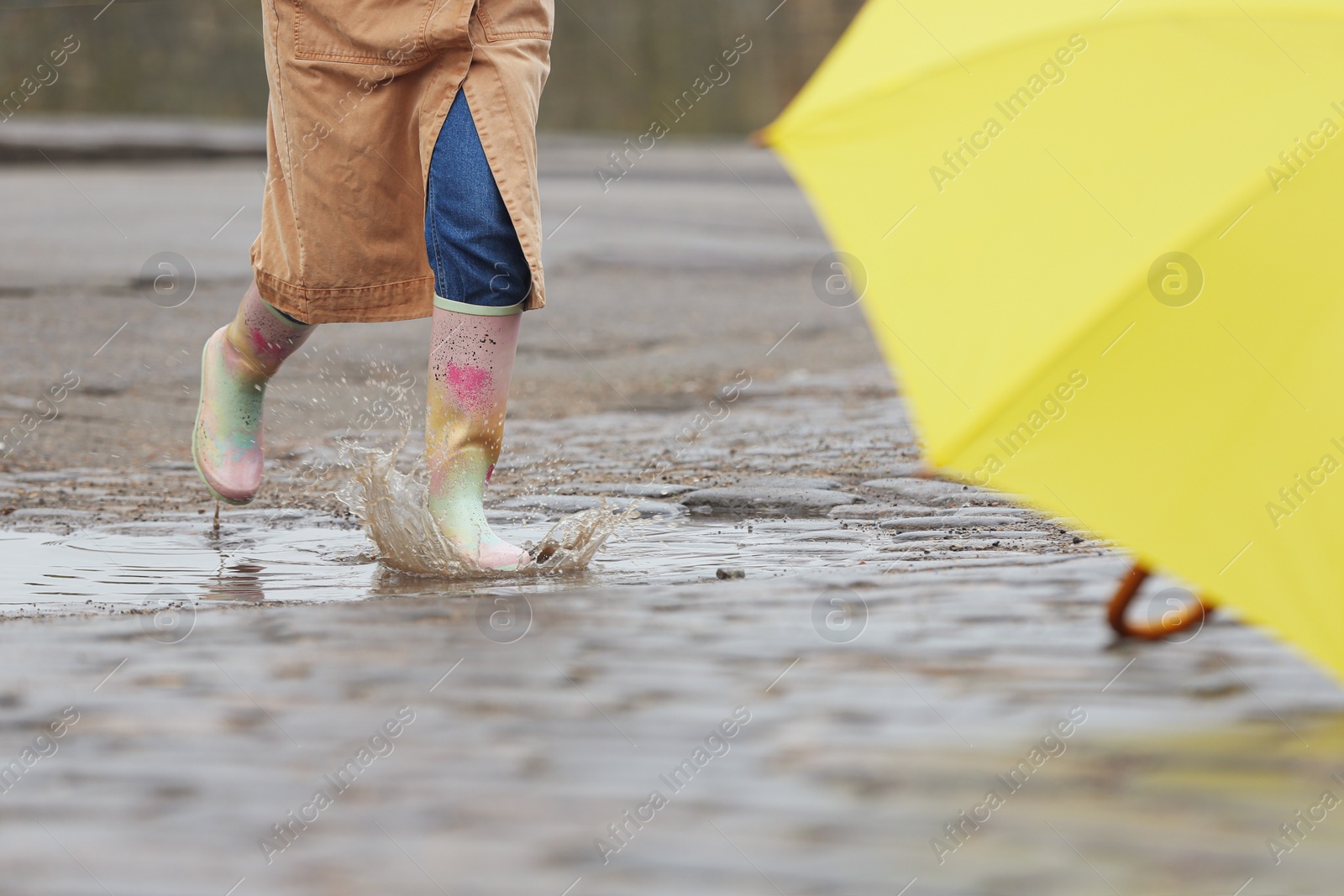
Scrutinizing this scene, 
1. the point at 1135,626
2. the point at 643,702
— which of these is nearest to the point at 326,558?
the point at 643,702

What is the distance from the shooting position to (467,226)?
3762 millimetres

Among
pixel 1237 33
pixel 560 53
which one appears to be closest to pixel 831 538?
pixel 1237 33

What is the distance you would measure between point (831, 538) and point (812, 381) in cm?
330

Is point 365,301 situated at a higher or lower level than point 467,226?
lower

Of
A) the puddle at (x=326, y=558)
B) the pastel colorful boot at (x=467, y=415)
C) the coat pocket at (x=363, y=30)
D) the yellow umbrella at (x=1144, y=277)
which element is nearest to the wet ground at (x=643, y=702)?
the puddle at (x=326, y=558)

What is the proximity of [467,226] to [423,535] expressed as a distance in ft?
2.31

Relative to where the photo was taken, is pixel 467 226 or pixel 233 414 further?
pixel 233 414

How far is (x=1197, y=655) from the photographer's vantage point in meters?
3.23

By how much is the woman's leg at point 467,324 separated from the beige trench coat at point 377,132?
0.15 ft

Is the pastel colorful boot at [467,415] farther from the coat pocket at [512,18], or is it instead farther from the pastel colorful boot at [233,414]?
the pastel colorful boot at [233,414]

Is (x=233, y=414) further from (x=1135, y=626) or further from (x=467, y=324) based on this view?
(x=1135, y=626)

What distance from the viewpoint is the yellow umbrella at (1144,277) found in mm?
2424

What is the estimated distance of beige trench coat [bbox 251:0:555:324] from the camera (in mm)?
3744

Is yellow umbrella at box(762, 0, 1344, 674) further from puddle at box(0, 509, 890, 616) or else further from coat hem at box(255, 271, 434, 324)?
coat hem at box(255, 271, 434, 324)
